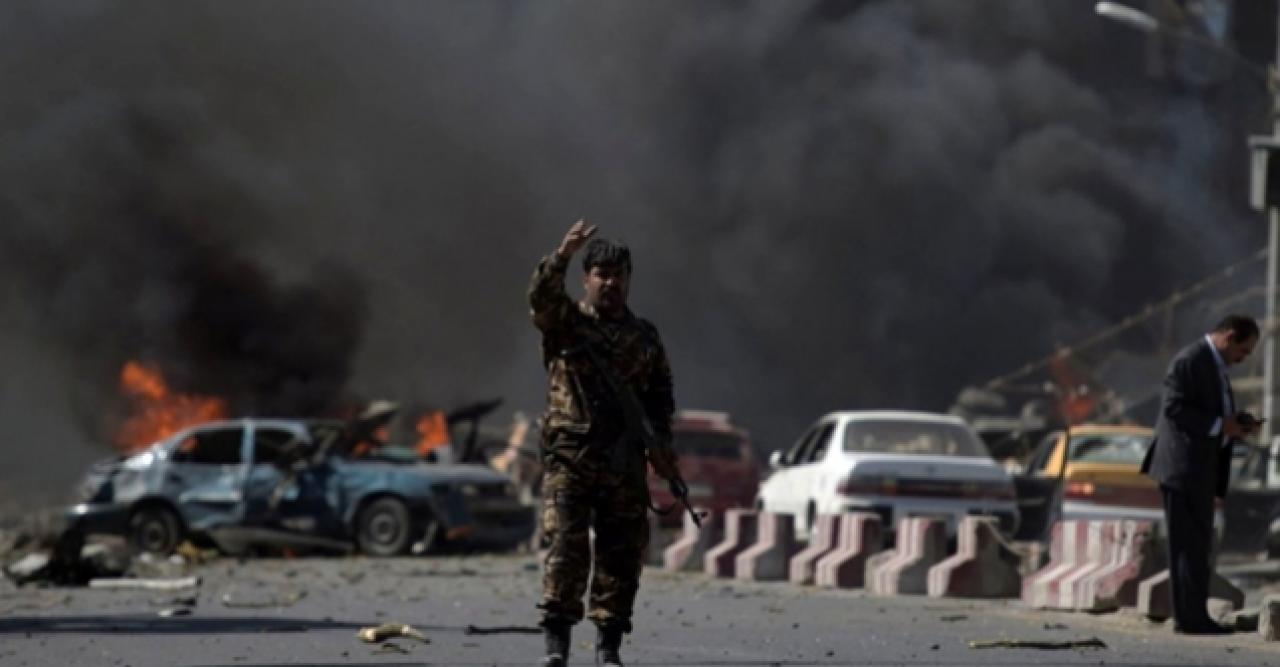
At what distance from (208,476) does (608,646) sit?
1586 centimetres

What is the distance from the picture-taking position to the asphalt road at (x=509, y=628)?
35.6 feet

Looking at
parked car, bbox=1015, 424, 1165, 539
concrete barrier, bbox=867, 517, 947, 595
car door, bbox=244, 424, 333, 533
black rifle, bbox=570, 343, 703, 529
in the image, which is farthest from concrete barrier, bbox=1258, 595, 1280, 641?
car door, bbox=244, 424, 333, 533

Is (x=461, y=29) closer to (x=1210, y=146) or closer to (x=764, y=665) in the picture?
(x=1210, y=146)

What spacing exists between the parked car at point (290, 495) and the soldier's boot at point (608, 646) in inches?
579

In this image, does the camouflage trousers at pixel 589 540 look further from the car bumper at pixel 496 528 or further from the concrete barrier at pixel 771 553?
the car bumper at pixel 496 528

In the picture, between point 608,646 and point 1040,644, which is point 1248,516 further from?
point 608,646

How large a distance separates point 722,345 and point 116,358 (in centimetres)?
1959

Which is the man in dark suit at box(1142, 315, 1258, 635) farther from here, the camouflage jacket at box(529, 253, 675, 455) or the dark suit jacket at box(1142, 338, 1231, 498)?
the camouflage jacket at box(529, 253, 675, 455)

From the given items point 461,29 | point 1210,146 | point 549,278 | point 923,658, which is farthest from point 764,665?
point 1210,146

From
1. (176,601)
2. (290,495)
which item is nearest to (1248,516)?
(290,495)

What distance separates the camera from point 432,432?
104 ft

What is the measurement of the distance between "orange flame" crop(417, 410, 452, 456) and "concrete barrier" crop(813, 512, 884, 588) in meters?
9.92

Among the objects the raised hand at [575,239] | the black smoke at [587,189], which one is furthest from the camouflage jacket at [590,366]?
the black smoke at [587,189]

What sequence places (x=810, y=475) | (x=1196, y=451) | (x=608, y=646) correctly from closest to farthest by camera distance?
(x=608, y=646) < (x=1196, y=451) < (x=810, y=475)
